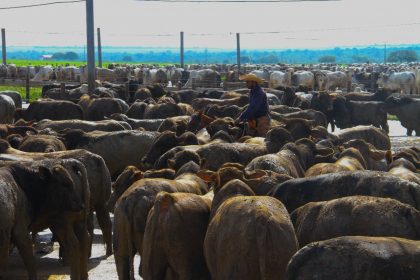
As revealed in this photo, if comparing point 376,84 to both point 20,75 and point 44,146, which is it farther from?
point 44,146

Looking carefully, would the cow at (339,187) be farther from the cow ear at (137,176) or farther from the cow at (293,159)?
the cow ear at (137,176)

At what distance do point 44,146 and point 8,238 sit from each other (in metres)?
4.89

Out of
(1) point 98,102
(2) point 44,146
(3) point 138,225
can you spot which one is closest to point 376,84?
(1) point 98,102

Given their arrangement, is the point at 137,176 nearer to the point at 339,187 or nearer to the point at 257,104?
the point at 339,187

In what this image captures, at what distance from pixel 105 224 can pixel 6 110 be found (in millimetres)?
15276

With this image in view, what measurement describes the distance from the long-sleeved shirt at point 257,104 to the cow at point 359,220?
9.28 meters

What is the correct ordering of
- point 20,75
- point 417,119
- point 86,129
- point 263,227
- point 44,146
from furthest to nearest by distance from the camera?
point 20,75 → point 417,119 → point 86,129 → point 44,146 → point 263,227

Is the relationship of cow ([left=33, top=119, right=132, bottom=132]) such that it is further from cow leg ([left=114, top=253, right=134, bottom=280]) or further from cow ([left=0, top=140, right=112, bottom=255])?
cow leg ([left=114, top=253, right=134, bottom=280])

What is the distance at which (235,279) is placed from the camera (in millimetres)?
7871

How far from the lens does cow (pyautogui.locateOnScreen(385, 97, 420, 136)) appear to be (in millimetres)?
31953

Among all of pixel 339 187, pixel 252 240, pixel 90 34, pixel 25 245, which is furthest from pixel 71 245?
pixel 90 34

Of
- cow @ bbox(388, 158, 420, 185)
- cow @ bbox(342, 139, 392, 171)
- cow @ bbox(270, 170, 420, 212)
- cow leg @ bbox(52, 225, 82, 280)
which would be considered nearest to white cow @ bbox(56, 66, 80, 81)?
cow @ bbox(342, 139, 392, 171)

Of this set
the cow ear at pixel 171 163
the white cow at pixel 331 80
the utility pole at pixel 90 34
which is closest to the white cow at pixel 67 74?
the white cow at pixel 331 80

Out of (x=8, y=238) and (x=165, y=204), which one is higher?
(x=165, y=204)
